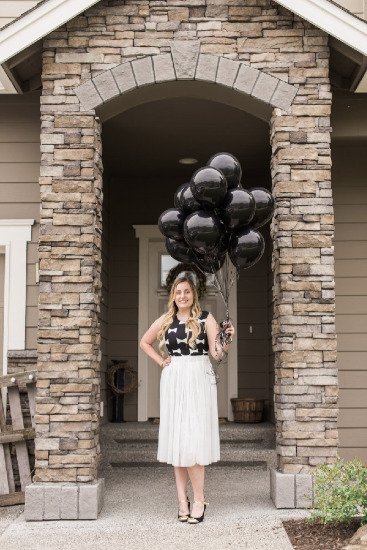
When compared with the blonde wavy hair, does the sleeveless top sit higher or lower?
lower

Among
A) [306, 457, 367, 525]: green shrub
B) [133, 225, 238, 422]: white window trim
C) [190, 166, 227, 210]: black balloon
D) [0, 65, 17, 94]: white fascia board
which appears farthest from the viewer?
[133, 225, 238, 422]: white window trim

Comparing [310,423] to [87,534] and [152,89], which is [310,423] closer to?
[87,534]

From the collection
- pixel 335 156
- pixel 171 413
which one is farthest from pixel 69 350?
pixel 335 156

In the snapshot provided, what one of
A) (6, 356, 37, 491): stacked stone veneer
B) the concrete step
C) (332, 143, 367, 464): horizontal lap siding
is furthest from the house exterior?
the concrete step

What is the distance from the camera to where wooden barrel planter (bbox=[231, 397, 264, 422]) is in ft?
22.7

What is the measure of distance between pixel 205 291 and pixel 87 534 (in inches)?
147

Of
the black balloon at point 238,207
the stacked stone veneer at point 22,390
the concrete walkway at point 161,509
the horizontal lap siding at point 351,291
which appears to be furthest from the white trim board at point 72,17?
the concrete walkway at point 161,509

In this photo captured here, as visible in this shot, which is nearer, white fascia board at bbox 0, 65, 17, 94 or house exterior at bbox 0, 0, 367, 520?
house exterior at bbox 0, 0, 367, 520

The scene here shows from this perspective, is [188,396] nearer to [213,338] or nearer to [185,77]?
[213,338]

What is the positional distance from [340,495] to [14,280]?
10.7ft

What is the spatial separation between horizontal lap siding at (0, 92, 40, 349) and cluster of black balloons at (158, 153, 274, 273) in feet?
6.09

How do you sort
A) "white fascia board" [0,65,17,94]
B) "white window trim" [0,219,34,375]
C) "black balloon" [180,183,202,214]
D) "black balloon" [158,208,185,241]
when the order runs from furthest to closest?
"white window trim" [0,219,34,375] → "white fascia board" [0,65,17,94] → "black balloon" [158,208,185,241] → "black balloon" [180,183,202,214]

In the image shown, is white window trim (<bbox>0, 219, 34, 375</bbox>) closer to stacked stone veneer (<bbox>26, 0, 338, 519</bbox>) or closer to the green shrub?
stacked stone veneer (<bbox>26, 0, 338, 519</bbox>)

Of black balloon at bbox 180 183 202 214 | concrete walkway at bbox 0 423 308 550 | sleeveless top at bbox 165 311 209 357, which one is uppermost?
black balloon at bbox 180 183 202 214
